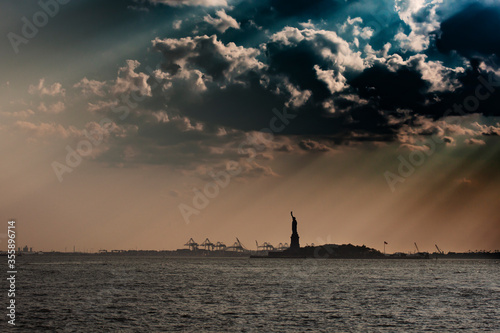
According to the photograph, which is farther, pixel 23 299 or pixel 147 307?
pixel 23 299

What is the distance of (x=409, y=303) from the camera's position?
73062 mm

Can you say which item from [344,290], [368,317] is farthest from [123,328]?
[344,290]

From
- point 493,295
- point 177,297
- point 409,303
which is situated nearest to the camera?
point 409,303

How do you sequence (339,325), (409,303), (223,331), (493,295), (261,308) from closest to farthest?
(223,331)
(339,325)
(261,308)
(409,303)
(493,295)

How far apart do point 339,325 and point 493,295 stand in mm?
46576

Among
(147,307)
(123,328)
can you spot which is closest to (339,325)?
(123,328)

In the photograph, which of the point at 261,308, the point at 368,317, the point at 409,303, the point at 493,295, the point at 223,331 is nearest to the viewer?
the point at 223,331

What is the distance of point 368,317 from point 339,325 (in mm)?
7071

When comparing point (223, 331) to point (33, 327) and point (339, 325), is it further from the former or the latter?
point (33, 327)

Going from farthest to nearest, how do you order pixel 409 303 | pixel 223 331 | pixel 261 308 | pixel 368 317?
pixel 409 303 → pixel 261 308 → pixel 368 317 → pixel 223 331

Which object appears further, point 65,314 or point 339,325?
point 65,314

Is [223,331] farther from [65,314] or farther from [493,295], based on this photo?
[493,295]

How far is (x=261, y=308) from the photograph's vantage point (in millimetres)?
65000

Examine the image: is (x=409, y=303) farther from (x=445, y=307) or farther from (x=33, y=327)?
(x=33, y=327)
